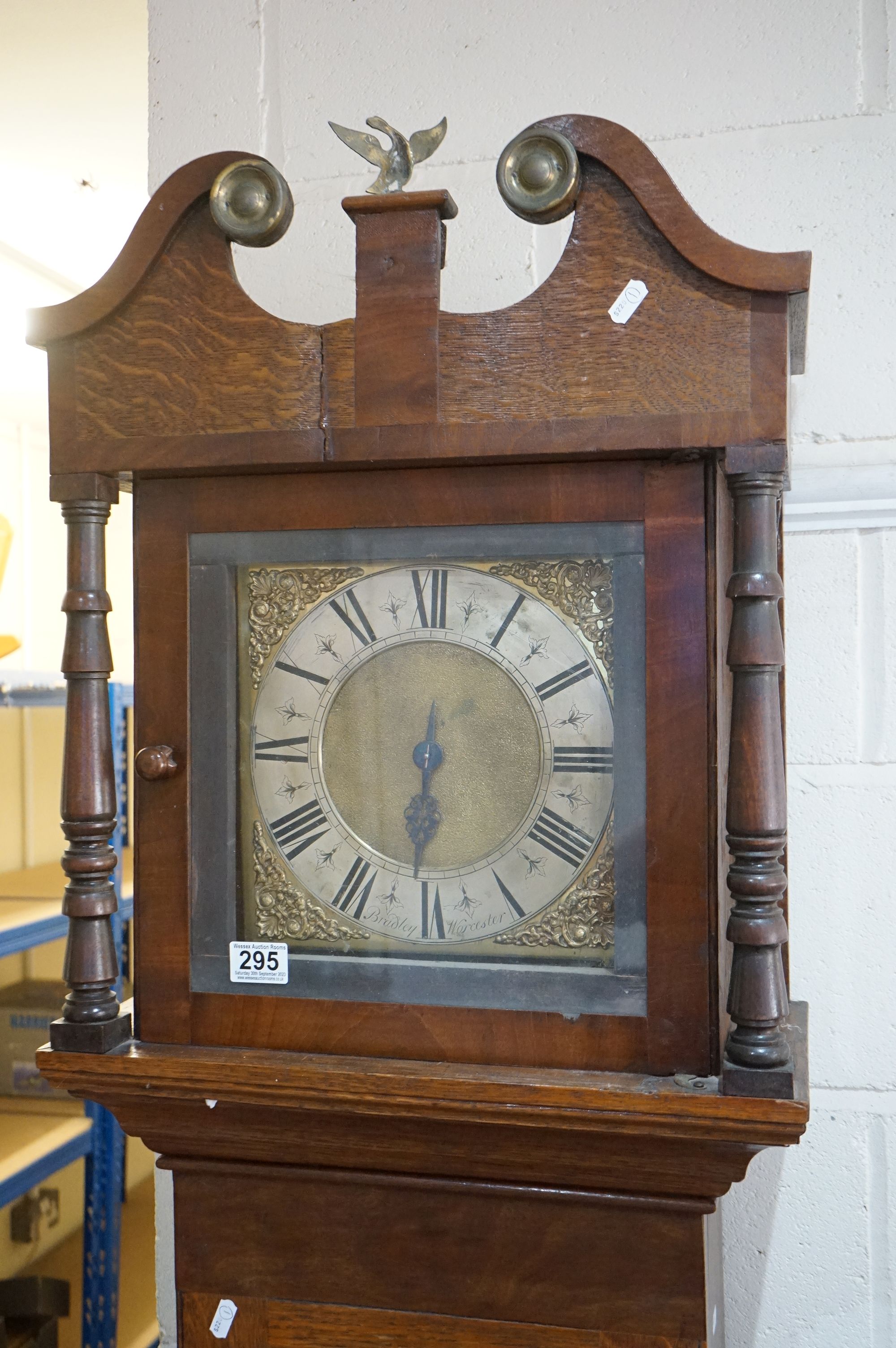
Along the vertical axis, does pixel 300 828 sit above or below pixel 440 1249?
above

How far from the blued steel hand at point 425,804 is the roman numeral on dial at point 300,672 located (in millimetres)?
94

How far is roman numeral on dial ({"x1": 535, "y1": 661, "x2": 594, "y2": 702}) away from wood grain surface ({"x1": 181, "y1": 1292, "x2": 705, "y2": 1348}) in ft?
1.63

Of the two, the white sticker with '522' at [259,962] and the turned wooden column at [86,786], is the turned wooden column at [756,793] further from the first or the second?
the turned wooden column at [86,786]

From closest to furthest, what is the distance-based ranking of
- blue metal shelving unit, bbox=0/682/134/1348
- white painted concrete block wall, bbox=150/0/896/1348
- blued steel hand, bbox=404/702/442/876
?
blued steel hand, bbox=404/702/442/876, white painted concrete block wall, bbox=150/0/896/1348, blue metal shelving unit, bbox=0/682/134/1348

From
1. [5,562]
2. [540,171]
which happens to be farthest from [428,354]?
[5,562]

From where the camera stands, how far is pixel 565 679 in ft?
2.99

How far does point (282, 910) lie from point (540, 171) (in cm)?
61

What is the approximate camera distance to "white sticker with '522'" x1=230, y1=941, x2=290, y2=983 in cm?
95

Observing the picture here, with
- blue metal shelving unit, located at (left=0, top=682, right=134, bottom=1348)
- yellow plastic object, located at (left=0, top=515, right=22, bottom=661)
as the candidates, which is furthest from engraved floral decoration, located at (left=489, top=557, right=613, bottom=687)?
yellow plastic object, located at (left=0, top=515, right=22, bottom=661)

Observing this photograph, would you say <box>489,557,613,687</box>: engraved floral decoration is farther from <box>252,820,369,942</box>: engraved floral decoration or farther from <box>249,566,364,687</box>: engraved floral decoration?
<box>252,820,369,942</box>: engraved floral decoration

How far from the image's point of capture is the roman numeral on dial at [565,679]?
2.98 ft

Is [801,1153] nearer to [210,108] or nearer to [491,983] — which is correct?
[491,983]

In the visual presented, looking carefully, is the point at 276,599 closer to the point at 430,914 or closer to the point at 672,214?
the point at 430,914

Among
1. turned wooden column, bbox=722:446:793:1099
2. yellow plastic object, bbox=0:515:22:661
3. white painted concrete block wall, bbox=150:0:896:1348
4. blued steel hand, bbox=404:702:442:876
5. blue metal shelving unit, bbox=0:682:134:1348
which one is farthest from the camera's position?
yellow plastic object, bbox=0:515:22:661
